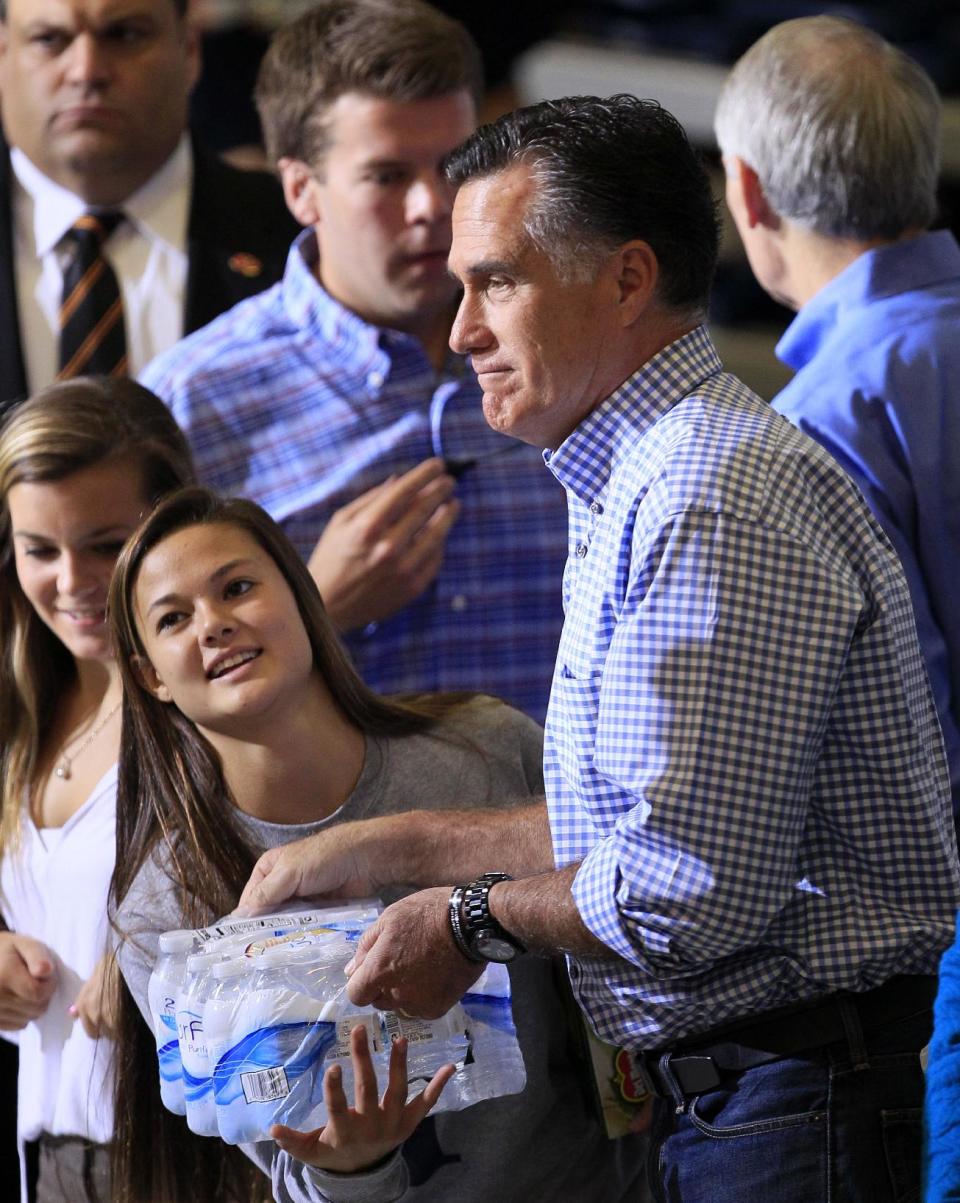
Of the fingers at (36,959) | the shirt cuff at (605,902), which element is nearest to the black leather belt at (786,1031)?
the shirt cuff at (605,902)

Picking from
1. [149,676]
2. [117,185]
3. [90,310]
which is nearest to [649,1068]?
[149,676]

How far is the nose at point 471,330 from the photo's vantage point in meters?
1.62

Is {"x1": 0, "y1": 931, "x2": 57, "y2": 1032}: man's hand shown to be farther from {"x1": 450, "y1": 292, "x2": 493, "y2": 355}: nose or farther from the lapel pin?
the lapel pin

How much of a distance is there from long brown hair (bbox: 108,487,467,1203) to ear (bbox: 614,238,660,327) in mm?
587

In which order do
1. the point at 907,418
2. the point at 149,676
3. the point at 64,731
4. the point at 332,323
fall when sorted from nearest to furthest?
1. the point at 149,676
2. the point at 907,418
3. the point at 64,731
4. the point at 332,323

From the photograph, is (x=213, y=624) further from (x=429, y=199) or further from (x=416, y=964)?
(x=429, y=199)

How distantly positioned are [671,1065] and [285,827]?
543 millimetres

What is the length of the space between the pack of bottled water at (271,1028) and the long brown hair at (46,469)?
0.64m

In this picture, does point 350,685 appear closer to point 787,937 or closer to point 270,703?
point 270,703

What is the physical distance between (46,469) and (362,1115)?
0.99m

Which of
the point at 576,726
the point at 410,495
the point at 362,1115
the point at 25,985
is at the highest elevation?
the point at 576,726

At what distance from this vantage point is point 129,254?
2.97 meters

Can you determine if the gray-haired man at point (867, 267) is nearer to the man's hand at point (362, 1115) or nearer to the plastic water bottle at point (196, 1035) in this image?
the man's hand at point (362, 1115)

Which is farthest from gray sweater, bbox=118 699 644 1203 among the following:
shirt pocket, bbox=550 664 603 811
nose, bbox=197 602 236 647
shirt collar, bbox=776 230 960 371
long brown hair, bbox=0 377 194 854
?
shirt collar, bbox=776 230 960 371
